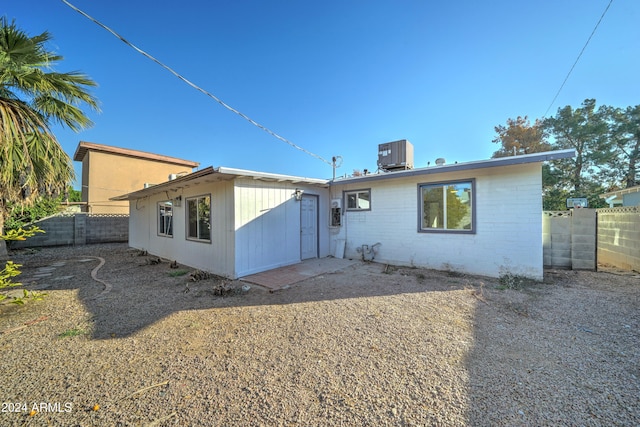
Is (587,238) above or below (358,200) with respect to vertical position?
below

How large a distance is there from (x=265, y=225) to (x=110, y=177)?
12961 millimetres

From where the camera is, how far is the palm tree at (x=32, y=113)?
3.83 meters

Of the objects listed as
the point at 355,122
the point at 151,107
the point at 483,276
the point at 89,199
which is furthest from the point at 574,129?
the point at 89,199

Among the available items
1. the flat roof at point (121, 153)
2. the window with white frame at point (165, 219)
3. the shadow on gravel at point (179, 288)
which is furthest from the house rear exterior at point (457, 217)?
the flat roof at point (121, 153)

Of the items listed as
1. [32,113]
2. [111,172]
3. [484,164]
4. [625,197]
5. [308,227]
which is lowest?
[308,227]

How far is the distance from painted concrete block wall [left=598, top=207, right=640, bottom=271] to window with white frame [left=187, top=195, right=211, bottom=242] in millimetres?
10326

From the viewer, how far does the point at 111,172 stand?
13.8m

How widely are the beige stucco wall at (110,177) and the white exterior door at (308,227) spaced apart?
11917mm

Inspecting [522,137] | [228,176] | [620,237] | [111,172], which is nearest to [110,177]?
[111,172]

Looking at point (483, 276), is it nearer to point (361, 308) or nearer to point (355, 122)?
point (361, 308)

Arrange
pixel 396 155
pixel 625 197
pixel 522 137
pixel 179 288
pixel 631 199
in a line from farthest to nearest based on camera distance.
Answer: pixel 522 137, pixel 625 197, pixel 631 199, pixel 396 155, pixel 179 288

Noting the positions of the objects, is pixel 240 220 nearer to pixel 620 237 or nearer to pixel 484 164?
pixel 484 164

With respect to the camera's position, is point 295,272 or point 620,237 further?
point 620,237

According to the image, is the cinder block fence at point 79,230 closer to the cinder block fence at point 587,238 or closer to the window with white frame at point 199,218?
the window with white frame at point 199,218
